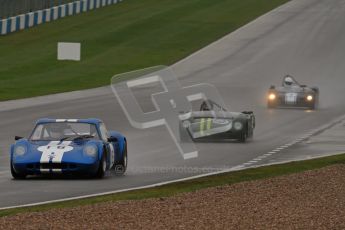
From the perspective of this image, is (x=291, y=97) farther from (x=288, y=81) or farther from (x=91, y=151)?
(x=91, y=151)

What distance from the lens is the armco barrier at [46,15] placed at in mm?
66750

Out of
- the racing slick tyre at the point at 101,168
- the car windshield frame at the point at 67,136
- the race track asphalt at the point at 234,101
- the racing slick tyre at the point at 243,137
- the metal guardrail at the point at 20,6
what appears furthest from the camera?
the metal guardrail at the point at 20,6

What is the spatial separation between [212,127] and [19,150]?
928 centimetres

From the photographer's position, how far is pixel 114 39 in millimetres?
68000

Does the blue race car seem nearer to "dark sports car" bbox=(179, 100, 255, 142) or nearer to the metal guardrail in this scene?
"dark sports car" bbox=(179, 100, 255, 142)

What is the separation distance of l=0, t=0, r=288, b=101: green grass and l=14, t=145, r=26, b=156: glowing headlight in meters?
22.8

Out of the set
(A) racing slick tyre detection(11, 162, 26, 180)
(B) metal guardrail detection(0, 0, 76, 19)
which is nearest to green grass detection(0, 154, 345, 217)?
(A) racing slick tyre detection(11, 162, 26, 180)

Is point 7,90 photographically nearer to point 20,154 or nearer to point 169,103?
point 169,103

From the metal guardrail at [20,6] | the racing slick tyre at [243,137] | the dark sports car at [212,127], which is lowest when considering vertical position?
the racing slick tyre at [243,137]

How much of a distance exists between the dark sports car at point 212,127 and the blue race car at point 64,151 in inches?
288

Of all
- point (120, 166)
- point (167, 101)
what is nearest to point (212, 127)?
point (120, 166)

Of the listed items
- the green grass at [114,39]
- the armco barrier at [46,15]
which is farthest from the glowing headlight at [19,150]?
the armco barrier at [46,15]

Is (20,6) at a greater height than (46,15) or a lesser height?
greater

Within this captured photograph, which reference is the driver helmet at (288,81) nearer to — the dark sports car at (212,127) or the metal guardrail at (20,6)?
the dark sports car at (212,127)
